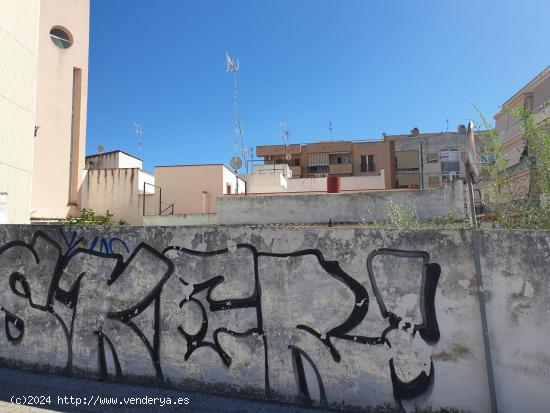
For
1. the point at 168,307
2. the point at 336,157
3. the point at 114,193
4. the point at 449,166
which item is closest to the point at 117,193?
the point at 114,193

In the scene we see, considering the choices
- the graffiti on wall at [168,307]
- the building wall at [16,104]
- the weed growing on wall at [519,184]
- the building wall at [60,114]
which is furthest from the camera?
the building wall at [60,114]

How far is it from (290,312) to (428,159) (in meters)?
41.4

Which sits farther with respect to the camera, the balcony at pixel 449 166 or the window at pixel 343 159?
the window at pixel 343 159

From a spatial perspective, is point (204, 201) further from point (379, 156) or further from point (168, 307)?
point (379, 156)

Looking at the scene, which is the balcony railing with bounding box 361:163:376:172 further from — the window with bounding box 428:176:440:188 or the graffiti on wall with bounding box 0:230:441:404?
the graffiti on wall with bounding box 0:230:441:404

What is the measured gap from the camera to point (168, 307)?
453 cm

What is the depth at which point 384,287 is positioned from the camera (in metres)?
3.85

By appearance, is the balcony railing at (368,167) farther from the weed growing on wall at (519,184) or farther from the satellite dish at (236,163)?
the weed growing on wall at (519,184)

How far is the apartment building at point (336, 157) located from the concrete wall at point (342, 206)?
27934 mm

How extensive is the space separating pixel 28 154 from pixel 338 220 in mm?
9540

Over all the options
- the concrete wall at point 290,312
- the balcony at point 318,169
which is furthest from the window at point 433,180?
the concrete wall at point 290,312

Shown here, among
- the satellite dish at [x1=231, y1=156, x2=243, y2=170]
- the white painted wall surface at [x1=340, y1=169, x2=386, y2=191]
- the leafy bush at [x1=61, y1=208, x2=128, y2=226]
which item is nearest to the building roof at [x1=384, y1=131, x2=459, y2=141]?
the white painted wall surface at [x1=340, y1=169, x2=386, y2=191]

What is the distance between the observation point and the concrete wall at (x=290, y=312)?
355 cm

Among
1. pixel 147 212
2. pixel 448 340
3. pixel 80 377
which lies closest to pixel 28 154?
pixel 80 377
